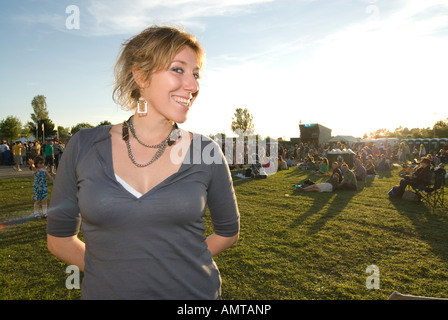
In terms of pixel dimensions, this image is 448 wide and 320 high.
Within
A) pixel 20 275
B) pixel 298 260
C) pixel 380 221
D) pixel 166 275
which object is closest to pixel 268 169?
pixel 380 221

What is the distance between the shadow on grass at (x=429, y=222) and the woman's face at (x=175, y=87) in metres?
6.81

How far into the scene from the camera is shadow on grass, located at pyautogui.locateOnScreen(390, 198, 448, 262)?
6.86m

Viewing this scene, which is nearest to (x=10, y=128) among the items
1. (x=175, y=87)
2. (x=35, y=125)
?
(x=35, y=125)

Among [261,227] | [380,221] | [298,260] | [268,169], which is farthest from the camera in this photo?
[268,169]

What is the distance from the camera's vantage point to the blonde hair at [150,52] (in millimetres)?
1559

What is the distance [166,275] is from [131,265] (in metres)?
0.17

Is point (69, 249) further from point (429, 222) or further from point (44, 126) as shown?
point (44, 126)

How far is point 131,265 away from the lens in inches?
53.0

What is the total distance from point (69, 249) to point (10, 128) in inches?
3626

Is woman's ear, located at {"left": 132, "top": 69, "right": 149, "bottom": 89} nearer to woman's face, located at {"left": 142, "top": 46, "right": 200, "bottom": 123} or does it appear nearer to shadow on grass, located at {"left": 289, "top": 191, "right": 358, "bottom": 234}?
woman's face, located at {"left": 142, "top": 46, "right": 200, "bottom": 123}

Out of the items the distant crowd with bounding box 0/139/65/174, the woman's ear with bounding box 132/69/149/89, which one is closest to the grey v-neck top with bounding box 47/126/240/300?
the woman's ear with bounding box 132/69/149/89

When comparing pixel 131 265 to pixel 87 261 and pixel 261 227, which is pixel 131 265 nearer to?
pixel 87 261

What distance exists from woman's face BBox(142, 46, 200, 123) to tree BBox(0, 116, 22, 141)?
89.7 m

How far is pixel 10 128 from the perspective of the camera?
76000 millimetres
